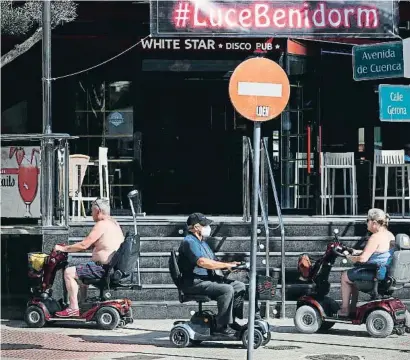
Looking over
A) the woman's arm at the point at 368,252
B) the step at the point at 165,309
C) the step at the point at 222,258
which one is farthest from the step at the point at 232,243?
the woman's arm at the point at 368,252

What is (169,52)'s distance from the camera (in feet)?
69.4

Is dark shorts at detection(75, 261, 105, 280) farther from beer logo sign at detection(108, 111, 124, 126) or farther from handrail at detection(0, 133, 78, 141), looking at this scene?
beer logo sign at detection(108, 111, 124, 126)

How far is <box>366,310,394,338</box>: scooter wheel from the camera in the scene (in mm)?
14148

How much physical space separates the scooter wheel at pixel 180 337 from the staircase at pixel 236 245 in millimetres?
2698

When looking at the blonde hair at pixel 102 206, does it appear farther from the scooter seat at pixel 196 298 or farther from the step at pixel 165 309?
the scooter seat at pixel 196 298

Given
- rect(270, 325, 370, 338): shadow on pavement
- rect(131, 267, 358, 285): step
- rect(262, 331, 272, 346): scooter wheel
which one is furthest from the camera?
rect(131, 267, 358, 285): step

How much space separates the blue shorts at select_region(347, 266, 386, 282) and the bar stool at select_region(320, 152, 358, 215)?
5.54m

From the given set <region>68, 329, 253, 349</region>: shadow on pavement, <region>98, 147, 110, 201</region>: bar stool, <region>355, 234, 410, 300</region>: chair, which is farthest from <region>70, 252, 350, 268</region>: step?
<region>98, 147, 110, 201</region>: bar stool

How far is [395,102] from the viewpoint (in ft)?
48.6

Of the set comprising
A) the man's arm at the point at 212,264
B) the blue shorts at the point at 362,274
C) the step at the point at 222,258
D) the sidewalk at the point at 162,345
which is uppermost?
the man's arm at the point at 212,264

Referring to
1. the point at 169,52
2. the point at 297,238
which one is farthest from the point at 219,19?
the point at 297,238

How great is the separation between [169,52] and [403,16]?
3.99 metres

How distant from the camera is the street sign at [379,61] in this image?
50.2ft

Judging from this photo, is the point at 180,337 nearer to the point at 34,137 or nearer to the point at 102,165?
the point at 34,137
